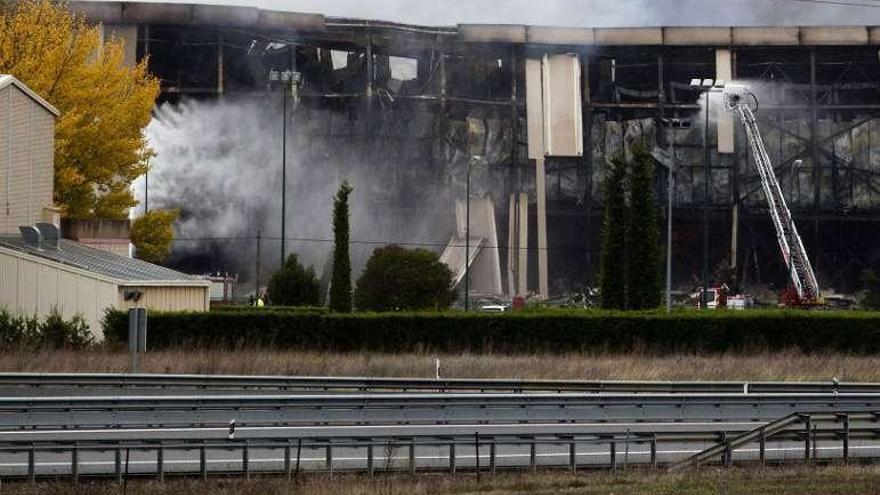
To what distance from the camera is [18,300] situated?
4478cm

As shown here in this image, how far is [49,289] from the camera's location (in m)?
45.0

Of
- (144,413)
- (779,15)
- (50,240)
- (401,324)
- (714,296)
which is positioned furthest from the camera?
(779,15)

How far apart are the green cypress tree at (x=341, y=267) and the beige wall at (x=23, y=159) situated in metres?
9.69

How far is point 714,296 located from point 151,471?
60781 millimetres

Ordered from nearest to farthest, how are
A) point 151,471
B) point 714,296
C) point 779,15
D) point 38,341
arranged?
point 151,471 < point 38,341 < point 714,296 < point 779,15

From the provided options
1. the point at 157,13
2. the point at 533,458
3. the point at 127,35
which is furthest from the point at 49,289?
the point at 157,13

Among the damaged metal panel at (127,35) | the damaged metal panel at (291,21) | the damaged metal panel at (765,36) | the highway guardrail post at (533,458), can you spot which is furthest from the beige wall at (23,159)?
the damaged metal panel at (765,36)

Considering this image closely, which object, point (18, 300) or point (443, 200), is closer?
point (18, 300)

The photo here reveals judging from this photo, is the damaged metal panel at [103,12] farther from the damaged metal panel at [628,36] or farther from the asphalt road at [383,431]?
the asphalt road at [383,431]

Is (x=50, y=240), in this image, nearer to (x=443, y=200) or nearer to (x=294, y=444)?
(x=294, y=444)

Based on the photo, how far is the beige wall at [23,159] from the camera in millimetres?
51156

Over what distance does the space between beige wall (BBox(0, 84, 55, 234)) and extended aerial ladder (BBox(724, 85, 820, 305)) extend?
35609mm

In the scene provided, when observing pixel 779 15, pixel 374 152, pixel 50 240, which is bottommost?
pixel 50 240

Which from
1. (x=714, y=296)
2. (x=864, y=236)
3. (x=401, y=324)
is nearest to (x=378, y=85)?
(x=714, y=296)
